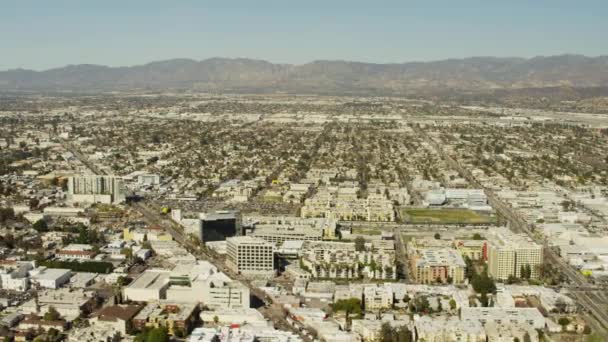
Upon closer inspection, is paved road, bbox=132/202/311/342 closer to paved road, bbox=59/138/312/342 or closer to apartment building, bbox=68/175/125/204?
paved road, bbox=59/138/312/342

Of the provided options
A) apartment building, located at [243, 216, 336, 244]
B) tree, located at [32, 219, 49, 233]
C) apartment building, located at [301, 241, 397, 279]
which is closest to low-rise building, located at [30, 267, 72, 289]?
tree, located at [32, 219, 49, 233]

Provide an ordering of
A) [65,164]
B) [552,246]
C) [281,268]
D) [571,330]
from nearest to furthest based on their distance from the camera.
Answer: [571,330] < [281,268] < [552,246] < [65,164]

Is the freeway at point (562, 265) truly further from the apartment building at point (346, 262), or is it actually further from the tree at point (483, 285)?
the apartment building at point (346, 262)

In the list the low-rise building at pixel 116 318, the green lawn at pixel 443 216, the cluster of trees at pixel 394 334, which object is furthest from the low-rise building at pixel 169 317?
the green lawn at pixel 443 216

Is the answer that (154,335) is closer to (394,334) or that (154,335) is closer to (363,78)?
(394,334)

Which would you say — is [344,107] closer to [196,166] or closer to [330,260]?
[196,166]

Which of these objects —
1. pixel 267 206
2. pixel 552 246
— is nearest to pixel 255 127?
pixel 267 206
